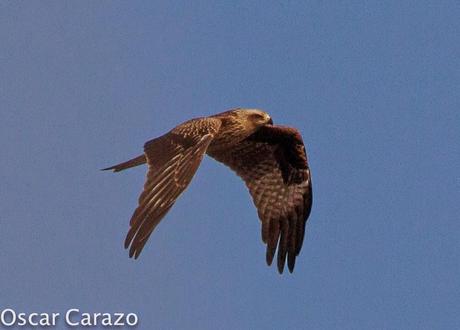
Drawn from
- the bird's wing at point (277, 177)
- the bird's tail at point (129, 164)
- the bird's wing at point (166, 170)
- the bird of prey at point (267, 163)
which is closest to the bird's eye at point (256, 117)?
the bird of prey at point (267, 163)

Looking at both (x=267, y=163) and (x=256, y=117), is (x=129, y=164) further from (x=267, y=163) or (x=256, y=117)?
(x=267, y=163)

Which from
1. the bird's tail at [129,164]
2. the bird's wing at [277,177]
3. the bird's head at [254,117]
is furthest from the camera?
the bird's wing at [277,177]

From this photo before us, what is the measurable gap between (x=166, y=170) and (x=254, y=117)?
10.0 ft

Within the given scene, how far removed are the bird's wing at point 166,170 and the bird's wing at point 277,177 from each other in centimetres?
186

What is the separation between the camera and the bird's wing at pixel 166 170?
11.3 metres

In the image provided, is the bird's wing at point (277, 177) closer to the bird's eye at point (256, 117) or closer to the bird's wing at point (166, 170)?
the bird's eye at point (256, 117)

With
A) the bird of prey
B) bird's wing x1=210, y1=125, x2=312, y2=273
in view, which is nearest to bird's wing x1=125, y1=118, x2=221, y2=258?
the bird of prey

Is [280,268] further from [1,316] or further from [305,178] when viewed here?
[1,316]

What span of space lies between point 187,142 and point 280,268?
2.99 m

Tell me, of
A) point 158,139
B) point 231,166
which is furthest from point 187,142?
point 231,166

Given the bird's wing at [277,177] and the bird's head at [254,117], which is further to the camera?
the bird's wing at [277,177]

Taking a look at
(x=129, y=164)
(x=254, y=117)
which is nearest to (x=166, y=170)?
(x=129, y=164)

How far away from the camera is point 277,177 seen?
15898mm

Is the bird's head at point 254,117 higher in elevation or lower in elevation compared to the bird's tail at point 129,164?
higher
